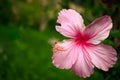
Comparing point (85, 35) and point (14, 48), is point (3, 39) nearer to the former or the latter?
point (14, 48)

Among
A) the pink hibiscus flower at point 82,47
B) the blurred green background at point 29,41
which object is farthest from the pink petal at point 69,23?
the blurred green background at point 29,41

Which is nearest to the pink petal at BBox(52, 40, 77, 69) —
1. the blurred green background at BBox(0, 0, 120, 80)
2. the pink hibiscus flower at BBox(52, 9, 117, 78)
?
the pink hibiscus flower at BBox(52, 9, 117, 78)

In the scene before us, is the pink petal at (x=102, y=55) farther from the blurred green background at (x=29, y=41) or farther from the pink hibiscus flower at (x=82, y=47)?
the blurred green background at (x=29, y=41)

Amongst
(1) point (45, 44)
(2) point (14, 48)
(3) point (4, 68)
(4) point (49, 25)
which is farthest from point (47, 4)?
(3) point (4, 68)

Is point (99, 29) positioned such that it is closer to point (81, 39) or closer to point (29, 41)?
point (81, 39)

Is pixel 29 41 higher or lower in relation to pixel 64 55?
lower

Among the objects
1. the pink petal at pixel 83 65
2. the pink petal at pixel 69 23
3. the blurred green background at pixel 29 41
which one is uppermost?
the pink petal at pixel 69 23

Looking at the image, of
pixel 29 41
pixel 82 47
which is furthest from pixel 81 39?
pixel 29 41

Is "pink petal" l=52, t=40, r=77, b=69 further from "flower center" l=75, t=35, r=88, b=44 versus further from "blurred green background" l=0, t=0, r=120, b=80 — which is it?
"blurred green background" l=0, t=0, r=120, b=80
